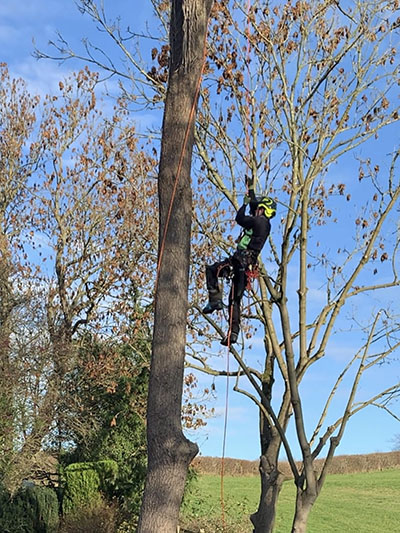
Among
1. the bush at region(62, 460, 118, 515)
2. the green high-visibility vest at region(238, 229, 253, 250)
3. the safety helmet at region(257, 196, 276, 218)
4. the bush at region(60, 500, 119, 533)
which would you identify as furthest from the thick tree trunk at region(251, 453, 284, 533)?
the bush at region(62, 460, 118, 515)

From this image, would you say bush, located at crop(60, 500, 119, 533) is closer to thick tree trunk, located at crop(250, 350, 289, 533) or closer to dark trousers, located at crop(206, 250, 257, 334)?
thick tree trunk, located at crop(250, 350, 289, 533)

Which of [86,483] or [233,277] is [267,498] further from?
[86,483]

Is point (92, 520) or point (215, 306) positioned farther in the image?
point (92, 520)

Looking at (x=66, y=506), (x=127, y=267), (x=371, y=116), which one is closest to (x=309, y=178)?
(x=371, y=116)

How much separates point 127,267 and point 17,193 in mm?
6140

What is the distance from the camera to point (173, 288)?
22.1 ft

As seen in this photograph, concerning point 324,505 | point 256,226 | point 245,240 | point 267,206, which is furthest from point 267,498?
point 324,505

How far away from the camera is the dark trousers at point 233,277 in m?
7.83

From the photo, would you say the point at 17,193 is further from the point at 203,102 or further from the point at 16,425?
the point at 203,102

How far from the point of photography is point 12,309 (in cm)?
1652

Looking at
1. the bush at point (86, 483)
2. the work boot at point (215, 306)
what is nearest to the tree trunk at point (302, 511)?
the work boot at point (215, 306)

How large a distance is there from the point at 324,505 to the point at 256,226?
2166cm

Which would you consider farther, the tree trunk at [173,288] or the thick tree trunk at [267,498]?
the thick tree trunk at [267,498]

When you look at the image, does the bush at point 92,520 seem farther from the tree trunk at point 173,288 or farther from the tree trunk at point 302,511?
the tree trunk at point 173,288
